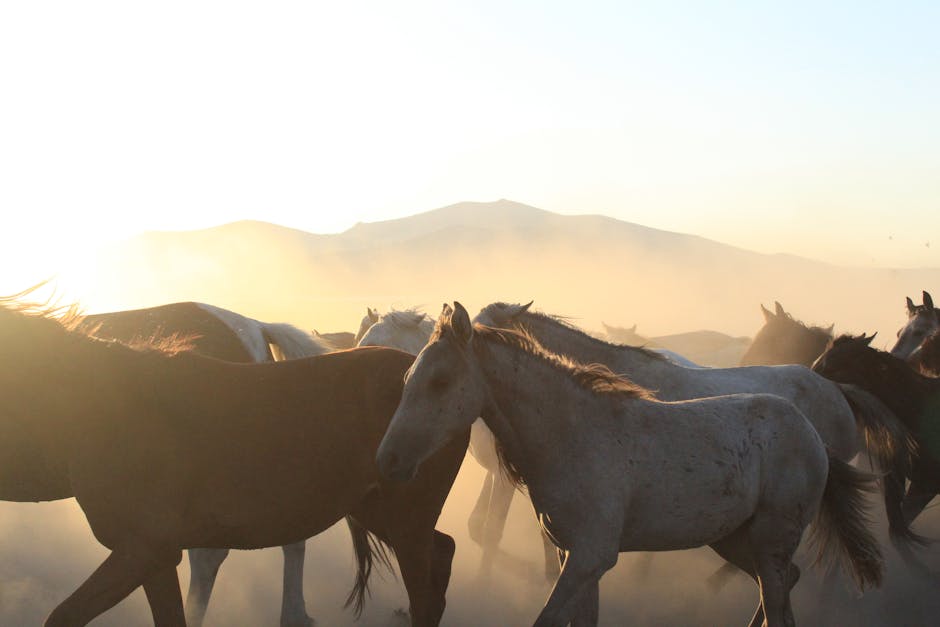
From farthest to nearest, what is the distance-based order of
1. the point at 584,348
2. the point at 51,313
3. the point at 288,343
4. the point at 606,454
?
the point at 288,343 < the point at 584,348 < the point at 51,313 < the point at 606,454

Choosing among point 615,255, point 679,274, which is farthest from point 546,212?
point 679,274

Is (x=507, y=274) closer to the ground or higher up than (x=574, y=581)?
closer to the ground

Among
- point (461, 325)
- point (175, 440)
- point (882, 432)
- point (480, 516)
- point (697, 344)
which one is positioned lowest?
point (697, 344)

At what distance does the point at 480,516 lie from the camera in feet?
33.0

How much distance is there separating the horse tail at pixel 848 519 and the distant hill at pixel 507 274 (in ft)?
185

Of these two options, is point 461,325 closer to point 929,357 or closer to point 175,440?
point 175,440

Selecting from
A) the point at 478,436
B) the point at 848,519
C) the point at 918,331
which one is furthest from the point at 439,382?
the point at 918,331

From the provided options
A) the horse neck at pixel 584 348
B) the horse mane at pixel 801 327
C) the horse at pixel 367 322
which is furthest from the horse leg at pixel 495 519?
the horse mane at pixel 801 327

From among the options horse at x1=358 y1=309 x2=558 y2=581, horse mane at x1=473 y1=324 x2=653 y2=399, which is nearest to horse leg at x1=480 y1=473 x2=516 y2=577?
horse at x1=358 y1=309 x2=558 y2=581

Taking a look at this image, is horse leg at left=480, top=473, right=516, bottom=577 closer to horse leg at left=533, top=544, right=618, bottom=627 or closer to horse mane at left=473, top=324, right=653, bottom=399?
horse mane at left=473, top=324, right=653, bottom=399

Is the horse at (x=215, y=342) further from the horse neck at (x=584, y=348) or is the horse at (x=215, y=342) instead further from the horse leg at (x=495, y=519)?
the horse neck at (x=584, y=348)

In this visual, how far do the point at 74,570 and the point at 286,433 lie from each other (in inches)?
206

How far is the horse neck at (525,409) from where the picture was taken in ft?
16.0

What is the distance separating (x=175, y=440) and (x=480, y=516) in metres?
5.54
